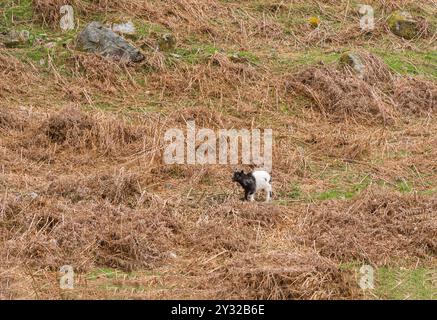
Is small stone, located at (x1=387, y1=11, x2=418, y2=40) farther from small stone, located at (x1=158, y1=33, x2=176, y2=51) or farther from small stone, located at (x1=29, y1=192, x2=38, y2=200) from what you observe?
small stone, located at (x1=29, y1=192, x2=38, y2=200)

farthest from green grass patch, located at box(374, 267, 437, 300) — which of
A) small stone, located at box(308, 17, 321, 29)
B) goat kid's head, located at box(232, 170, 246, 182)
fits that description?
small stone, located at box(308, 17, 321, 29)

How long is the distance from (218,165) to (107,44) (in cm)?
391

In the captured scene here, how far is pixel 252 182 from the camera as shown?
791 cm

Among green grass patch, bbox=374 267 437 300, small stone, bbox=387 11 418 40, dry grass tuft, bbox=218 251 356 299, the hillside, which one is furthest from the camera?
small stone, bbox=387 11 418 40

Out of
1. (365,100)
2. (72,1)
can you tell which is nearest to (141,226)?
(365,100)

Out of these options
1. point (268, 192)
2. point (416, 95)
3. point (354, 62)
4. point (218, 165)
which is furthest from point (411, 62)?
point (268, 192)

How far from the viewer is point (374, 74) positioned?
12.1 metres

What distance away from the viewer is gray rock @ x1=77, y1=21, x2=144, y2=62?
1195 centimetres

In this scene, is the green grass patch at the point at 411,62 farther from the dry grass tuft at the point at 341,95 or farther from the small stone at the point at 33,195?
the small stone at the point at 33,195

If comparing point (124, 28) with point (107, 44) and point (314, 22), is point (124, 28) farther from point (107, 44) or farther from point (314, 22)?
point (314, 22)

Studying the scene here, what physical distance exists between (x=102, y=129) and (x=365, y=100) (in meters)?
4.06

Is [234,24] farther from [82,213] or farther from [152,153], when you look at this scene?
[82,213]

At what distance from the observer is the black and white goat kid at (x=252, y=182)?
7.91 m

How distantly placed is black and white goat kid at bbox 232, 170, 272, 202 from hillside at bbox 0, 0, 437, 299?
0.15m
